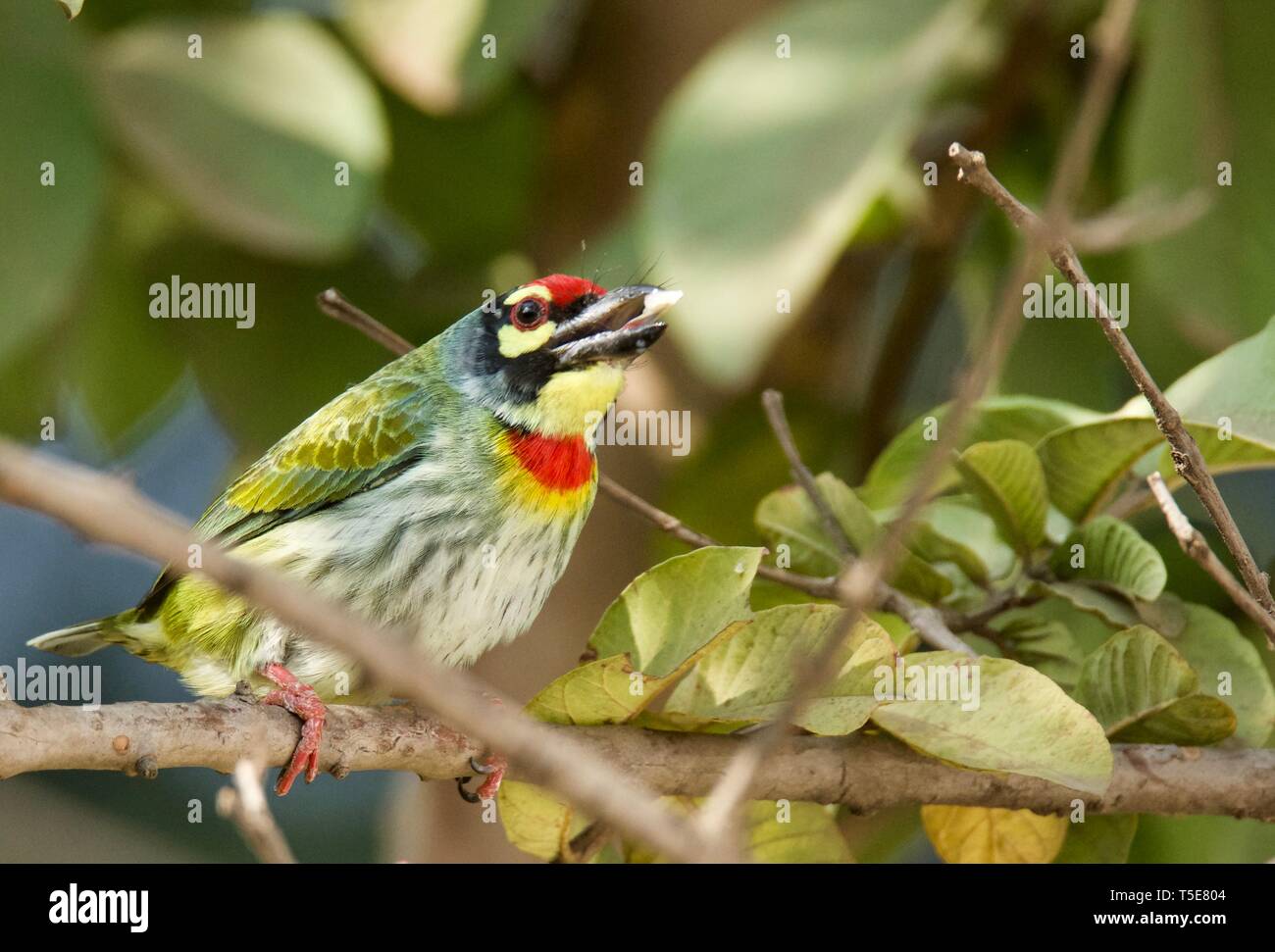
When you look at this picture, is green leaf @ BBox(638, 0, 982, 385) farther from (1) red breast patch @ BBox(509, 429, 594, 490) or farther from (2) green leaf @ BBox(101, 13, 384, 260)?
(2) green leaf @ BBox(101, 13, 384, 260)

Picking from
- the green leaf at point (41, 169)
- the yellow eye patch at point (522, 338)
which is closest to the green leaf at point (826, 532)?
the yellow eye patch at point (522, 338)

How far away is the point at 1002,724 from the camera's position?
1436 millimetres

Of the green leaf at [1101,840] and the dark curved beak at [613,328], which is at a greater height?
the dark curved beak at [613,328]

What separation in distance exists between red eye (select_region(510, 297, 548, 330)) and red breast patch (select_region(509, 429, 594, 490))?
0.51 ft

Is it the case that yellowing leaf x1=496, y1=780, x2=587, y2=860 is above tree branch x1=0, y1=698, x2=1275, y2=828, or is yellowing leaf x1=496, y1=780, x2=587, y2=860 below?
below

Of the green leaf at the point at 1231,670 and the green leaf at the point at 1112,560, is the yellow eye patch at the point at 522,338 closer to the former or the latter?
the green leaf at the point at 1112,560

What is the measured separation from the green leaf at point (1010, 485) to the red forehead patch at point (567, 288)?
0.58m

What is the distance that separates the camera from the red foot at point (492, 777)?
5.36 feet

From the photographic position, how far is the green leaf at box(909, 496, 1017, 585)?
1766 millimetres

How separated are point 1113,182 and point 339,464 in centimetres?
163

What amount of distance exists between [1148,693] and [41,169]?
1.78m

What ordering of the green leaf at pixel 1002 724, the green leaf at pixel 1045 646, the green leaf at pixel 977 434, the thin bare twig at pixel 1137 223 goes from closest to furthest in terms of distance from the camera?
the thin bare twig at pixel 1137 223
the green leaf at pixel 1002 724
the green leaf at pixel 1045 646
the green leaf at pixel 977 434

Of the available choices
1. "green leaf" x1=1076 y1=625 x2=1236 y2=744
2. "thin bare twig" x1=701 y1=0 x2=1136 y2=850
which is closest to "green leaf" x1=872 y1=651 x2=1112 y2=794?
"green leaf" x1=1076 y1=625 x2=1236 y2=744

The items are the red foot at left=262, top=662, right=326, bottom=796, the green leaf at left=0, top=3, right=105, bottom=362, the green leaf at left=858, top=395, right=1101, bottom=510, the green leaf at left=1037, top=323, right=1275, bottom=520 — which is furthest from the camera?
the green leaf at left=0, top=3, right=105, bottom=362
